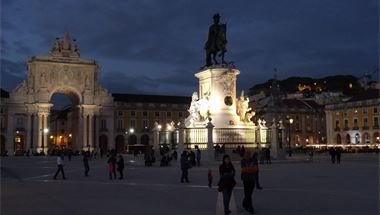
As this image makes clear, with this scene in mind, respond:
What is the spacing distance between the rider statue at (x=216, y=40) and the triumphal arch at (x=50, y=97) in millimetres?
56261

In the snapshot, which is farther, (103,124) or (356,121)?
(103,124)

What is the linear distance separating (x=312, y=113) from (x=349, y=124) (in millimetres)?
15972

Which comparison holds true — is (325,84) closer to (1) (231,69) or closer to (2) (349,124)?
(2) (349,124)

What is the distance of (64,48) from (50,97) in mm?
9290

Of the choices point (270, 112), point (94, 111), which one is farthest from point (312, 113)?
point (94, 111)

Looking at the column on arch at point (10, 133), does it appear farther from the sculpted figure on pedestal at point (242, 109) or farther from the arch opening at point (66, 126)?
the sculpted figure on pedestal at point (242, 109)

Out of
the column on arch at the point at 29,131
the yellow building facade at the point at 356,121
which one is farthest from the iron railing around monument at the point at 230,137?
the column on arch at the point at 29,131

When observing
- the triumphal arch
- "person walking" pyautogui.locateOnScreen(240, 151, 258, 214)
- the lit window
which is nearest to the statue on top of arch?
the triumphal arch

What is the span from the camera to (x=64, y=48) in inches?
3583

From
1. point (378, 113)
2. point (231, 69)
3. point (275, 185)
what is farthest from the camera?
point (378, 113)

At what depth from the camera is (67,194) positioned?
1539 centimetres

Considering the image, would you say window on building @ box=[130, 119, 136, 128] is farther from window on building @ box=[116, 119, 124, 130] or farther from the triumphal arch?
the triumphal arch

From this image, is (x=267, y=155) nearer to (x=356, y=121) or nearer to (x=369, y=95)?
(x=356, y=121)

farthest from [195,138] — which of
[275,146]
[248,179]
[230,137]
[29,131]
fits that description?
[29,131]
